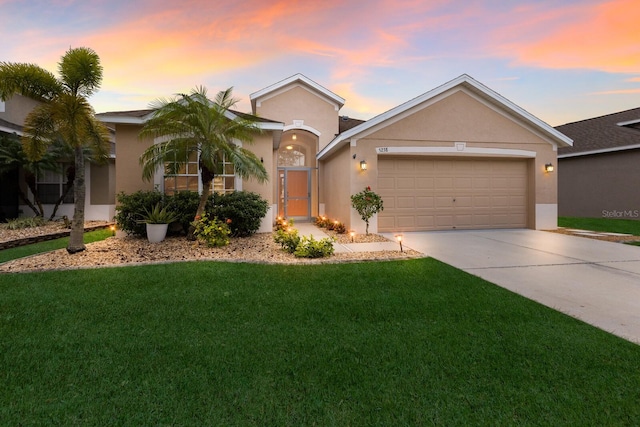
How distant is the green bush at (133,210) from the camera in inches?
325

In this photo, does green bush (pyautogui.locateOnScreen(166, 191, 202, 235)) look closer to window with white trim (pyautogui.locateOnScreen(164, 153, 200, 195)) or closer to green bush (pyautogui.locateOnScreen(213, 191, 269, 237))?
green bush (pyautogui.locateOnScreen(213, 191, 269, 237))

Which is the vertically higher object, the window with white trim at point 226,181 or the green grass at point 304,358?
the window with white trim at point 226,181

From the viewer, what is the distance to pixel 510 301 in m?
3.87

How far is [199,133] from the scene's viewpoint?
7551 mm

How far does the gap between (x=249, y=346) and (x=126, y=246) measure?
20.5ft

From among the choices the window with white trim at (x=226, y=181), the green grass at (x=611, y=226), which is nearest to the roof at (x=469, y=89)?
the green grass at (x=611, y=226)

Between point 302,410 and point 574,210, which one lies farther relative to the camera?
point 574,210

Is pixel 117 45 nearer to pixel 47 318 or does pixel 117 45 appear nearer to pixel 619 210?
pixel 47 318

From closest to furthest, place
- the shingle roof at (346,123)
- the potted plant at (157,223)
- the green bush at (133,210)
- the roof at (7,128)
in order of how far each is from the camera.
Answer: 1. the potted plant at (157,223)
2. the green bush at (133,210)
3. the roof at (7,128)
4. the shingle roof at (346,123)

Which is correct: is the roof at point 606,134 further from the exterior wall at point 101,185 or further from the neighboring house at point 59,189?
the neighboring house at point 59,189

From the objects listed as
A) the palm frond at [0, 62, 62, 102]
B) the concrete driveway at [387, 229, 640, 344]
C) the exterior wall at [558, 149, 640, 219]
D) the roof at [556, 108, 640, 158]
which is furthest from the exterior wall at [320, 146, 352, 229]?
the exterior wall at [558, 149, 640, 219]

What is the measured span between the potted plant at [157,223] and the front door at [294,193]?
22.9 ft

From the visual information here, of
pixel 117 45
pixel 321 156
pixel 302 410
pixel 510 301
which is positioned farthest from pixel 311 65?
pixel 302 410

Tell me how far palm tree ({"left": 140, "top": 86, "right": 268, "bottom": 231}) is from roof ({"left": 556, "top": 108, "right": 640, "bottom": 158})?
1761cm
